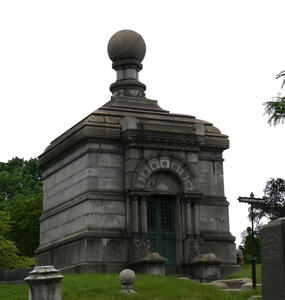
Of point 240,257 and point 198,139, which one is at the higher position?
point 198,139

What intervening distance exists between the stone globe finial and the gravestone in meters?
18.5

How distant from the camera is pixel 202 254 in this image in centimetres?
2859

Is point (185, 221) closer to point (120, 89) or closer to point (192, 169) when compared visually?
point (192, 169)

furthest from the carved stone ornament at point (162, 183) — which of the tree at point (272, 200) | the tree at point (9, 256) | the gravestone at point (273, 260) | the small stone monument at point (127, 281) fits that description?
the tree at point (272, 200)

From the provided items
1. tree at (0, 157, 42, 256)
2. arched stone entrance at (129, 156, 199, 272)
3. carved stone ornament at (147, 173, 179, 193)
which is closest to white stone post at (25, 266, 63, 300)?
arched stone entrance at (129, 156, 199, 272)

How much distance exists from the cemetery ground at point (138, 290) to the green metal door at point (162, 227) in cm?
561

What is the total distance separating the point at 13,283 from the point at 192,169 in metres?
9.77

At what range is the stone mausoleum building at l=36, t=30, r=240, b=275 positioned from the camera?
91.7ft

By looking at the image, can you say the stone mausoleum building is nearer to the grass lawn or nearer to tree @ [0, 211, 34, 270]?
the grass lawn

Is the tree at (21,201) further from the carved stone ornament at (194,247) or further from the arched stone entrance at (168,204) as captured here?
the carved stone ornament at (194,247)

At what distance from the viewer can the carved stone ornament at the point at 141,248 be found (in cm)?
2742

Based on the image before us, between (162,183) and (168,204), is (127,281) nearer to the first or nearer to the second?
(162,183)

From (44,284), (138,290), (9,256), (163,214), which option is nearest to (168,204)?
(163,214)

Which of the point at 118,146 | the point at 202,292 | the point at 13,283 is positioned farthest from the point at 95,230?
the point at 202,292
